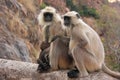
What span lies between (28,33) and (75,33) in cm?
918

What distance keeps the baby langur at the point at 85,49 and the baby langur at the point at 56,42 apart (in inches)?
13.5

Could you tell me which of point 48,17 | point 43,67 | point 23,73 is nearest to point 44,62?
point 43,67

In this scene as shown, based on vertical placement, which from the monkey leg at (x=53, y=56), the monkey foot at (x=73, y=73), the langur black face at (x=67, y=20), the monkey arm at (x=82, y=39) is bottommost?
the monkey foot at (x=73, y=73)

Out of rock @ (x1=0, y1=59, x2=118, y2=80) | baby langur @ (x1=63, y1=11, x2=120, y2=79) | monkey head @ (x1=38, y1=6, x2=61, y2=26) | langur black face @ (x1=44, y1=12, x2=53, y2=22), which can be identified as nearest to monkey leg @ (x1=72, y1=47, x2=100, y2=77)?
baby langur @ (x1=63, y1=11, x2=120, y2=79)

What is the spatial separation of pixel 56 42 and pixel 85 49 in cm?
57

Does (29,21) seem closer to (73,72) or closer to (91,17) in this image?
(73,72)

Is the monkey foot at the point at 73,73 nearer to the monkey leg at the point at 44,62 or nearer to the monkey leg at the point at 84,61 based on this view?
the monkey leg at the point at 84,61

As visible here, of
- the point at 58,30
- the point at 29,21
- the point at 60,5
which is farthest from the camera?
the point at 60,5

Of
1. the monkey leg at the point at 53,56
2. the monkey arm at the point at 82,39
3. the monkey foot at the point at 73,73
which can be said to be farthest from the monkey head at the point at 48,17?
the monkey foot at the point at 73,73

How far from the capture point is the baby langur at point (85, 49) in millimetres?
5914

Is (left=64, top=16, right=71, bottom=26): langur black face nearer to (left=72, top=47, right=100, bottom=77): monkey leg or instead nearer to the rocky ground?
(left=72, top=47, right=100, bottom=77): monkey leg

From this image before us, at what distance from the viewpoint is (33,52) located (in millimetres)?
14008

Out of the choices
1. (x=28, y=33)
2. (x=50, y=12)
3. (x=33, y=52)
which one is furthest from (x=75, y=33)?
(x=28, y=33)

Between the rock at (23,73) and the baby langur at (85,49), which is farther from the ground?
the baby langur at (85,49)
